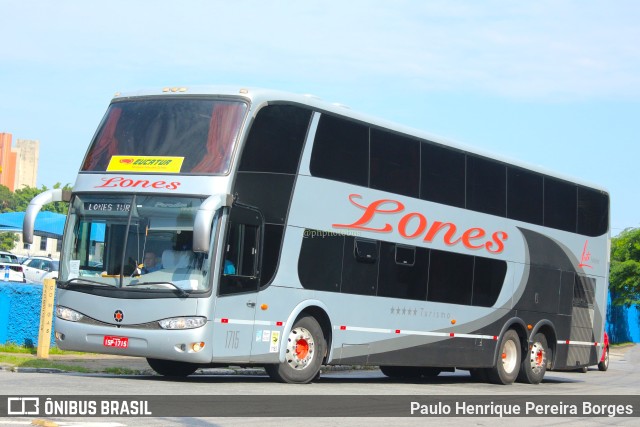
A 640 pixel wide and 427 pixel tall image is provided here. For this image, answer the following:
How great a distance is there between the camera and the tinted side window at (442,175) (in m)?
18.9

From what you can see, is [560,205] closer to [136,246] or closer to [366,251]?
[366,251]

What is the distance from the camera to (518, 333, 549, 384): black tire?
862 inches

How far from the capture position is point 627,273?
50781mm

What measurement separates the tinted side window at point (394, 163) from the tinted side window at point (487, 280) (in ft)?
8.62

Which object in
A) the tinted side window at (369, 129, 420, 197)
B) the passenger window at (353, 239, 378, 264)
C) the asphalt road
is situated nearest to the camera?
the asphalt road

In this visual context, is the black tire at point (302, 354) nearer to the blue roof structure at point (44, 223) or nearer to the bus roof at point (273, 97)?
the bus roof at point (273, 97)

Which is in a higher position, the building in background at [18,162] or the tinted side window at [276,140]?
the building in background at [18,162]

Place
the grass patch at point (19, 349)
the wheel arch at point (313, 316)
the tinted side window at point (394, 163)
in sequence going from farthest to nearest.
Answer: the grass patch at point (19, 349), the tinted side window at point (394, 163), the wheel arch at point (313, 316)

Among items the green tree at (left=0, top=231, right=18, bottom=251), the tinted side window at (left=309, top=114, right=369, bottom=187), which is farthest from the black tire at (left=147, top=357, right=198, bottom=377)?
the green tree at (left=0, top=231, right=18, bottom=251)

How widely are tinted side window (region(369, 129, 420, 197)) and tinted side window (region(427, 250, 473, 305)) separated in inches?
59.2

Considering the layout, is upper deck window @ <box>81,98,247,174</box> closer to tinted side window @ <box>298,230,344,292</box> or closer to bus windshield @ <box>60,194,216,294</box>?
bus windshield @ <box>60,194,216,294</box>

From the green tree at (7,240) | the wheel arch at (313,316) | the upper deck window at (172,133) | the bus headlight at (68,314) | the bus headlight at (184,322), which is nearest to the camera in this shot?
the bus headlight at (184,322)

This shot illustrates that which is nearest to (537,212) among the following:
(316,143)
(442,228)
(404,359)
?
(442,228)

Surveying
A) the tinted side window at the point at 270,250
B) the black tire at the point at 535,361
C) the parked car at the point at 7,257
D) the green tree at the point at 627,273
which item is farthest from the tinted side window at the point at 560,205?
the parked car at the point at 7,257
